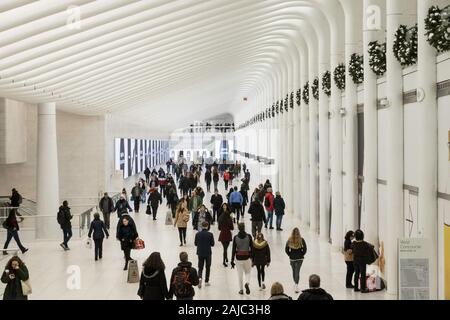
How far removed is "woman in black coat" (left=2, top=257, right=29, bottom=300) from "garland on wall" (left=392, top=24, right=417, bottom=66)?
22.6ft

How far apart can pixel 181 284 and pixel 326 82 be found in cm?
1115

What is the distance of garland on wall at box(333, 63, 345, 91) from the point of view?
16.2 m

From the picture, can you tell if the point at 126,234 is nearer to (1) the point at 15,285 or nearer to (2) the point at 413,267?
(1) the point at 15,285

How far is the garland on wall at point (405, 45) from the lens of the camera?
10391 mm

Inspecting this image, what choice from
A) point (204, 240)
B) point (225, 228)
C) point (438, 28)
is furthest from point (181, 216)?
point (438, 28)

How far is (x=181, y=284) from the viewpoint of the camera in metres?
8.24

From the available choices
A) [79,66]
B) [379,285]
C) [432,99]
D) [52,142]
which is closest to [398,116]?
[432,99]

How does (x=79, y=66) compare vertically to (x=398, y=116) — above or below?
above

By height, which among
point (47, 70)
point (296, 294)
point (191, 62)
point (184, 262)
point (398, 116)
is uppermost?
point (191, 62)

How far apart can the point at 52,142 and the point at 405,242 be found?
13682 millimetres

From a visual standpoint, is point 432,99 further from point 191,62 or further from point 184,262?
point 191,62

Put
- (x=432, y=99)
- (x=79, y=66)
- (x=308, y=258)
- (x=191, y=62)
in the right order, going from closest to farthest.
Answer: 1. (x=432, y=99)
2. (x=79, y=66)
3. (x=308, y=258)
4. (x=191, y=62)

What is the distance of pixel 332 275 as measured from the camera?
12.9 meters

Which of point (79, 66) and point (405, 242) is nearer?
point (405, 242)
